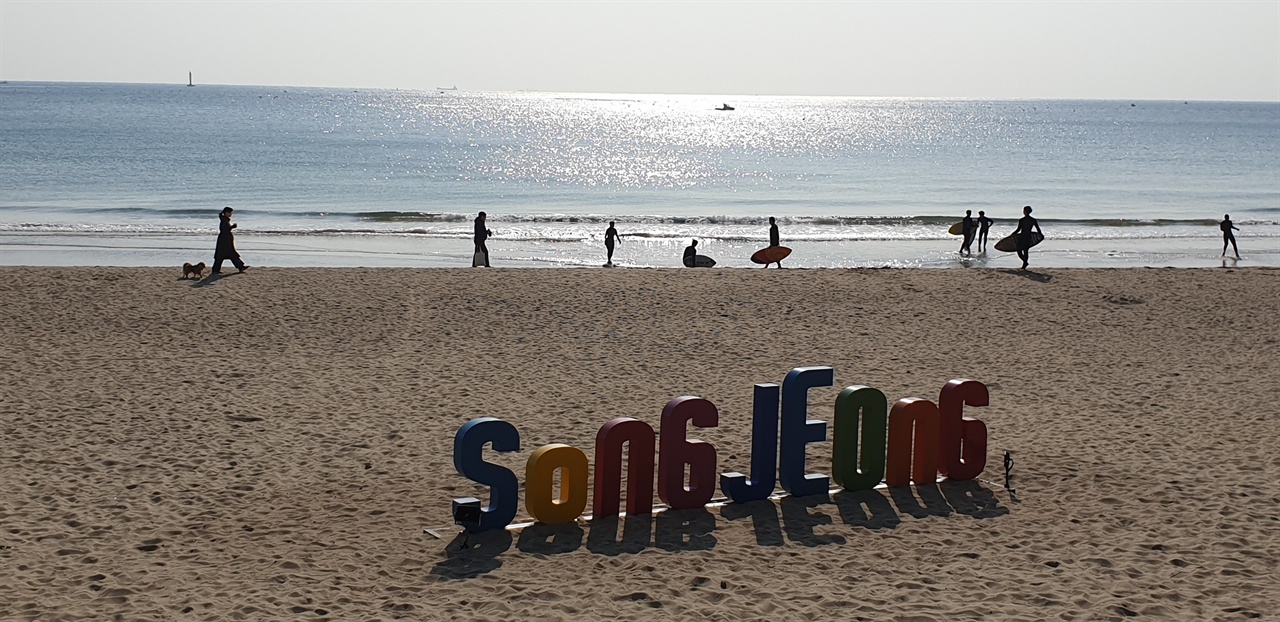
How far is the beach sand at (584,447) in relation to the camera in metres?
7.59

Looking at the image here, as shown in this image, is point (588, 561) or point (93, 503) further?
point (93, 503)

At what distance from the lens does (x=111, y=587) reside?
742 centimetres

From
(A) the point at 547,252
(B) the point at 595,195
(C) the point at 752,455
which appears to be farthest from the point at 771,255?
(B) the point at 595,195

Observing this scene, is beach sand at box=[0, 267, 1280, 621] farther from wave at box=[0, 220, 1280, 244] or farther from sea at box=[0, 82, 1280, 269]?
wave at box=[0, 220, 1280, 244]

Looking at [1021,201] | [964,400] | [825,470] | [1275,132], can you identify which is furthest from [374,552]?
[1275,132]

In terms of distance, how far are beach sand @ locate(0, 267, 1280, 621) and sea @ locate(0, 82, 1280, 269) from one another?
1006 centimetres

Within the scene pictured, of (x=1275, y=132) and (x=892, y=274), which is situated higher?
(x=1275, y=132)

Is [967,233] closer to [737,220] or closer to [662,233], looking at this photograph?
[662,233]

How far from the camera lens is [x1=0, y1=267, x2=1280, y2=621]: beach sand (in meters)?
7.59

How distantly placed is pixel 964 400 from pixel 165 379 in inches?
344

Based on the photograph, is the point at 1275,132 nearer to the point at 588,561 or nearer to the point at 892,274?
the point at 892,274

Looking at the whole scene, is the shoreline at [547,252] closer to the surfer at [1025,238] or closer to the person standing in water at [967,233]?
the person standing in water at [967,233]

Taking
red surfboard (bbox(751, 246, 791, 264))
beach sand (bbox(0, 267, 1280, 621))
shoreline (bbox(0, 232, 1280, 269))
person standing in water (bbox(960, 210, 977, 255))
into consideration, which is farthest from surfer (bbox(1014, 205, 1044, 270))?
person standing in water (bbox(960, 210, 977, 255))

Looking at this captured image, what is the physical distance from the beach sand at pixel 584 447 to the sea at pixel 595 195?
10.1 meters
